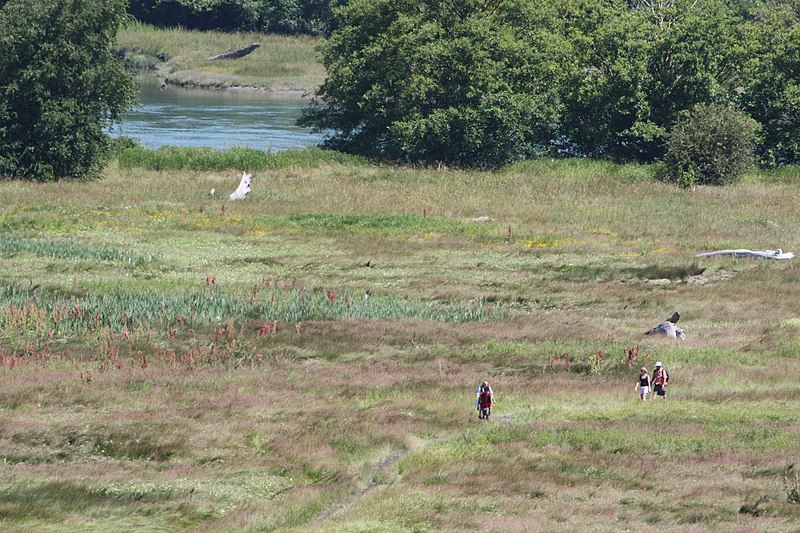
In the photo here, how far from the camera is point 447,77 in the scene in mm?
76000

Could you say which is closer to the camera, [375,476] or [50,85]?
[375,476]

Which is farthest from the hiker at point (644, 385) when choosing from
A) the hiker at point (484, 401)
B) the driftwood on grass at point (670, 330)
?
the driftwood on grass at point (670, 330)

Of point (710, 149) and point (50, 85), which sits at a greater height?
point (50, 85)

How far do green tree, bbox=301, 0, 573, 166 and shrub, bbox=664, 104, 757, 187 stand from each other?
33.6 ft

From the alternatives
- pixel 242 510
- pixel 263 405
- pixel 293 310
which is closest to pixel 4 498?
pixel 242 510

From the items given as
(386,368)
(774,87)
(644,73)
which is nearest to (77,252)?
(386,368)

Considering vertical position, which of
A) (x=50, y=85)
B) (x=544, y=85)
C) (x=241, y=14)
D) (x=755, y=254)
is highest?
(x=241, y=14)

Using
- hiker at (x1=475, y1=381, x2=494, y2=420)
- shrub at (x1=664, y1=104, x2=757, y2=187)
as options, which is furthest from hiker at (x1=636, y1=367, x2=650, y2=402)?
shrub at (x1=664, y1=104, x2=757, y2=187)

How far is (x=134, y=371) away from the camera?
98.0 ft

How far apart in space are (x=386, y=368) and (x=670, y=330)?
30.5ft

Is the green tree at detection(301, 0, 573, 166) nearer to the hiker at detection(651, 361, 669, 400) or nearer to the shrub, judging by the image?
the shrub

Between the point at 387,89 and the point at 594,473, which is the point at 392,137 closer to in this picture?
the point at 387,89

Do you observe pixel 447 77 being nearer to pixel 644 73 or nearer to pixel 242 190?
pixel 644 73

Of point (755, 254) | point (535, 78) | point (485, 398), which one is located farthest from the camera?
point (535, 78)
